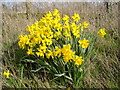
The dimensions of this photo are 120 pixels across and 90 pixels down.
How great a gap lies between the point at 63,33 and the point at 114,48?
119 cm

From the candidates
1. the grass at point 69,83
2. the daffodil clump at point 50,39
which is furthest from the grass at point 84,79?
the daffodil clump at point 50,39

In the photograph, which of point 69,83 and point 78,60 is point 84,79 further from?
point 78,60

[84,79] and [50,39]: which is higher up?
[50,39]

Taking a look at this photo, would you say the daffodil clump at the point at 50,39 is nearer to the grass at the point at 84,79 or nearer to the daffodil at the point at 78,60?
the daffodil at the point at 78,60

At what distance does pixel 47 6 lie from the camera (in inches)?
197

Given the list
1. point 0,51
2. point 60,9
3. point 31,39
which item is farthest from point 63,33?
point 60,9

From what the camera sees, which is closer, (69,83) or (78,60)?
(78,60)

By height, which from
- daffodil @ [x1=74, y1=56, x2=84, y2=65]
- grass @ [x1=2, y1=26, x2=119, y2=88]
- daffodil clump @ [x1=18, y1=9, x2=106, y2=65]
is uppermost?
daffodil clump @ [x1=18, y1=9, x2=106, y2=65]

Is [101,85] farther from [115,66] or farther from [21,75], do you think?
[21,75]

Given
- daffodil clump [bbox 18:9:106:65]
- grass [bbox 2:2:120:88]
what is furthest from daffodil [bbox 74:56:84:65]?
grass [bbox 2:2:120:88]

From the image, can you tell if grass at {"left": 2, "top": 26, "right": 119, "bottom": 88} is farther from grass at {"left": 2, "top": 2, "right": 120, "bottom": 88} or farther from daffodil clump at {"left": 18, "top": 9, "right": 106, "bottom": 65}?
daffodil clump at {"left": 18, "top": 9, "right": 106, "bottom": 65}

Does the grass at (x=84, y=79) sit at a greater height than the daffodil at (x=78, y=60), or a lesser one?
lesser

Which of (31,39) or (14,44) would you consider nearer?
(31,39)

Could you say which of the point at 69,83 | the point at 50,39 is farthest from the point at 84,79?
the point at 50,39
